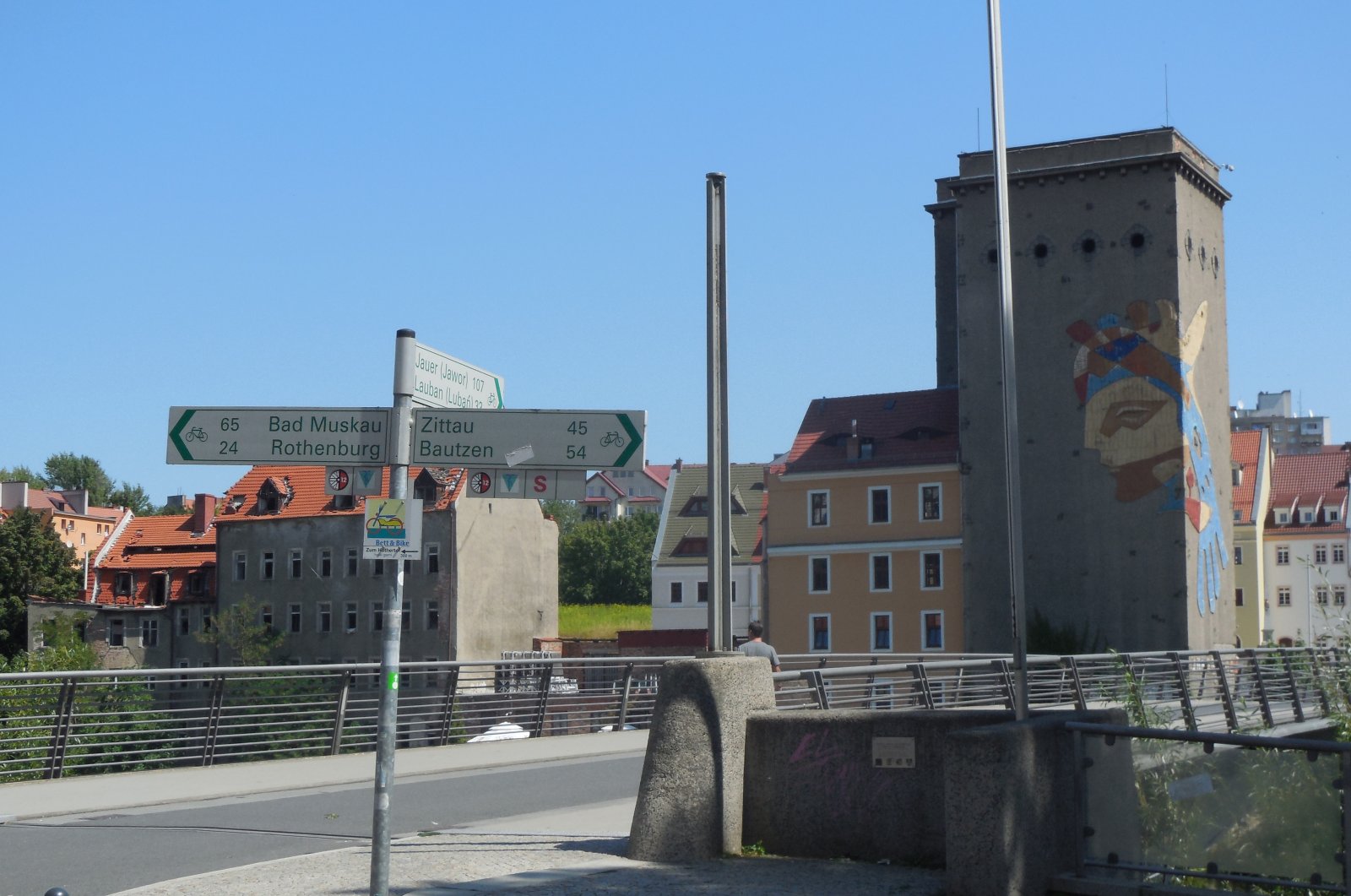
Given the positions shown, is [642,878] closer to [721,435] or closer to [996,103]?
[721,435]

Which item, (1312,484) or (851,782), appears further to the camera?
(1312,484)

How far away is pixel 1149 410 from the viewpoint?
195 ft

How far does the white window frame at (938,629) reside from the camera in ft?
216

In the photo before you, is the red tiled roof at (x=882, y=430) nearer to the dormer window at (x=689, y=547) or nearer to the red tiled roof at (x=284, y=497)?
the dormer window at (x=689, y=547)

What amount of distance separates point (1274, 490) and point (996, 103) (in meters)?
112

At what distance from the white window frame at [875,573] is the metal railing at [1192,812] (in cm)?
5910

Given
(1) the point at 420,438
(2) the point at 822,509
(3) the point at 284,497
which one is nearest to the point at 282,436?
(1) the point at 420,438

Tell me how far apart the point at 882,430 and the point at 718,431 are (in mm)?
60487

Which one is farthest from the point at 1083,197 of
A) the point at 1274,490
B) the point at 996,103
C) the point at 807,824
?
the point at 1274,490

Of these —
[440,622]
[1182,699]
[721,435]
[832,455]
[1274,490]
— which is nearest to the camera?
[721,435]

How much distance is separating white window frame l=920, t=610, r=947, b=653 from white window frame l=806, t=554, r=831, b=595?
177 inches

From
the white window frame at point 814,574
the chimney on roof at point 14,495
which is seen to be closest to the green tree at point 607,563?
the chimney on roof at point 14,495

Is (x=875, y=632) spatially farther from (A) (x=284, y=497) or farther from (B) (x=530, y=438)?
(B) (x=530, y=438)

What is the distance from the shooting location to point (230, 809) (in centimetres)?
1412
